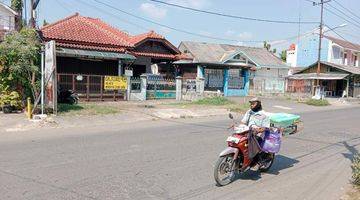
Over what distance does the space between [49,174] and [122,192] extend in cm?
167

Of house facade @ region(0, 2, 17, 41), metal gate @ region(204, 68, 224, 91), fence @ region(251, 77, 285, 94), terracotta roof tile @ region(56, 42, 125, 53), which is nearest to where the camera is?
terracotta roof tile @ region(56, 42, 125, 53)

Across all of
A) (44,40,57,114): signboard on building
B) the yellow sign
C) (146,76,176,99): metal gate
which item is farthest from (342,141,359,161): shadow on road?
(146,76,176,99): metal gate

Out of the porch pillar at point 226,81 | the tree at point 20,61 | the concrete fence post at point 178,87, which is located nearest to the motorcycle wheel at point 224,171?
the tree at point 20,61

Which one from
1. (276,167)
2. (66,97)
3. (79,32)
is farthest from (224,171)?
(79,32)

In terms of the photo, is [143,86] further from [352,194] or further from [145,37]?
[352,194]

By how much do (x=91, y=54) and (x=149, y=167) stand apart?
1675 cm

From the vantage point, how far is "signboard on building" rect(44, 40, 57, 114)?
15.9m

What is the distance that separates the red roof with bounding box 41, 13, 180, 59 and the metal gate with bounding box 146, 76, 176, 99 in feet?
7.66

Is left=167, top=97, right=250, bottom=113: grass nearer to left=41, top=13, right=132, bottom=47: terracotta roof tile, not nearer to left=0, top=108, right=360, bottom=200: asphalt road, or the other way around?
left=41, top=13, right=132, bottom=47: terracotta roof tile

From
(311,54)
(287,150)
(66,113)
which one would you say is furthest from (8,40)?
(311,54)

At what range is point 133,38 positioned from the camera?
2959 cm

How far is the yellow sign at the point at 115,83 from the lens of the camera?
77.1ft

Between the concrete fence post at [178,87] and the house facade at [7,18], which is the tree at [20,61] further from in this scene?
the house facade at [7,18]

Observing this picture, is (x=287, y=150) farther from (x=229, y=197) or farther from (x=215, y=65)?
(x=215, y=65)
